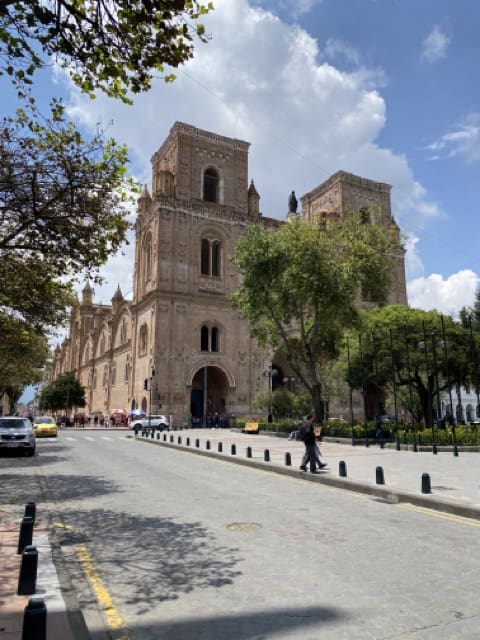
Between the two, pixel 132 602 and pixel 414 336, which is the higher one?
pixel 414 336

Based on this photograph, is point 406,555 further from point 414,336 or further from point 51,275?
point 414,336

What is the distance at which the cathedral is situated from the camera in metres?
44.3

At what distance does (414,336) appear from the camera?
30.7 m

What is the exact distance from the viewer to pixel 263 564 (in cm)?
543

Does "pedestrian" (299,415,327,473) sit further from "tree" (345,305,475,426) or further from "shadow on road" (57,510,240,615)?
"tree" (345,305,475,426)

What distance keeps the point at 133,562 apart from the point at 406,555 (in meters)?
3.06

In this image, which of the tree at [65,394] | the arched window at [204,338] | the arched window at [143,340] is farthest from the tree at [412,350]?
the tree at [65,394]

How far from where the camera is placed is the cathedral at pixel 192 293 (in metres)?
44.3

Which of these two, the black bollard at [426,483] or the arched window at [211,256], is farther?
the arched window at [211,256]

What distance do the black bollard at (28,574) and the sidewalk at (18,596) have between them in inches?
1.9

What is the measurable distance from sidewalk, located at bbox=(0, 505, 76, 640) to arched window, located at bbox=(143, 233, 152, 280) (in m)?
43.0

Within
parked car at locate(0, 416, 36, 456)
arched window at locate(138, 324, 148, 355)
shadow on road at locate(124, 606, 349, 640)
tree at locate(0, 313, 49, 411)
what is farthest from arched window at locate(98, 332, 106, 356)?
shadow on road at locate(124, 606, 349, 640)

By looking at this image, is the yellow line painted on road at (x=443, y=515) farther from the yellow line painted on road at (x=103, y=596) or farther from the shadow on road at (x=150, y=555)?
the yellow line painted on road at (x=103, y=596)

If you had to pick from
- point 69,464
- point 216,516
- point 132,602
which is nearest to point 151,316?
point 69,464
